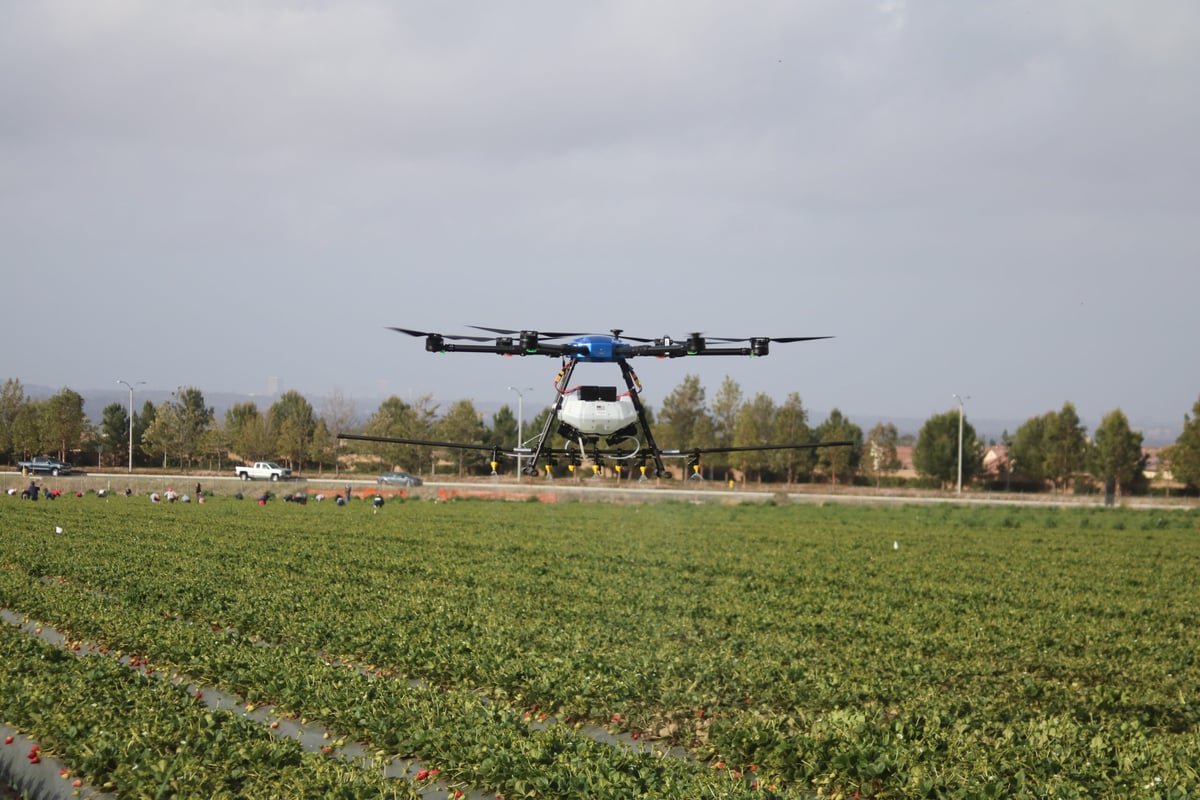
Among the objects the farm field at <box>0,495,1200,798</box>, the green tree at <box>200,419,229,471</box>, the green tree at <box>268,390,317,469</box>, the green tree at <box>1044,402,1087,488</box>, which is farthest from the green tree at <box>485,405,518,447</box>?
the green tree at <box>1044,402,1087,488</box>

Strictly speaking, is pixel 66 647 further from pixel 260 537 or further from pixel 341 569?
pixel 260 537

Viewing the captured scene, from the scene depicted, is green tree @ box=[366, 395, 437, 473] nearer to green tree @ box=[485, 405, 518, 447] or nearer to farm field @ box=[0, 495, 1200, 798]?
farm field @ box=[0, 495, 1200, 798]

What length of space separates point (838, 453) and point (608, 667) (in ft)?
163

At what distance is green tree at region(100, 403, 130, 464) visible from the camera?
51344 mm

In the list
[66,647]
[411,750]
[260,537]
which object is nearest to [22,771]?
[411,750]

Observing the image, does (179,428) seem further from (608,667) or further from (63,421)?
(608,667)

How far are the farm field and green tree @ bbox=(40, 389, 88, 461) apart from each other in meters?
6.99

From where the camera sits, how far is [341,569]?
29672 mm

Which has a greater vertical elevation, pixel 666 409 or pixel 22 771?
pixel 666 409

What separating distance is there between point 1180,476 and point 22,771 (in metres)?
82.2

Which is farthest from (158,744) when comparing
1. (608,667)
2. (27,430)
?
(27,430)

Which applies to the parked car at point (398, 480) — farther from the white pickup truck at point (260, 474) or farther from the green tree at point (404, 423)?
the green tree at point (404, 423)

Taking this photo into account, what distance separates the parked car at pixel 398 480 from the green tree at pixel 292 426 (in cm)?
3752

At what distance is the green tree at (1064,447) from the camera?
232 feet
